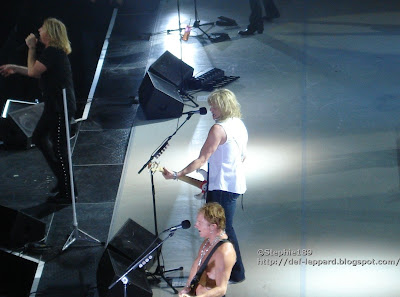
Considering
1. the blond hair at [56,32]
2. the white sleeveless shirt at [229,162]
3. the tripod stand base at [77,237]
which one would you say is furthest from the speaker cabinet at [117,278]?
the blond hair at [56,32]

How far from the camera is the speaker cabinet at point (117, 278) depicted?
5.12m

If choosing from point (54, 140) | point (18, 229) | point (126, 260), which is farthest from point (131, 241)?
point (54, 140)

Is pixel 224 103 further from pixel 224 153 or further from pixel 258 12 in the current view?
pixel 258 12

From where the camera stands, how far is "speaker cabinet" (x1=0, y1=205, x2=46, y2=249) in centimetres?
612

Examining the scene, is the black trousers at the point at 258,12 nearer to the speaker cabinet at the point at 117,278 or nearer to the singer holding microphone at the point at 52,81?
Result: the singer holding microphone at the point at 52,81

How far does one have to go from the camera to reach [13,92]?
9.70 m

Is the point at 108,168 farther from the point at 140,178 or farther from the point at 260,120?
the point at 260,120

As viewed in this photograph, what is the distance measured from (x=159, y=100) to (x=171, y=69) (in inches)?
27.3

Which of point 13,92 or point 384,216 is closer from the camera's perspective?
point 384,216

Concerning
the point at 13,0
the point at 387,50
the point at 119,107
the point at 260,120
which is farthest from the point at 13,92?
the point at 387,50

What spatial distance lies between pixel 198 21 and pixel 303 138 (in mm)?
4340

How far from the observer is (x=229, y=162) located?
518 centimetres

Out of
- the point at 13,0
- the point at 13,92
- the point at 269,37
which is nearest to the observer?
the point at 13,92

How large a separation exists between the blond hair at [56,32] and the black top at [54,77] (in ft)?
0.17
